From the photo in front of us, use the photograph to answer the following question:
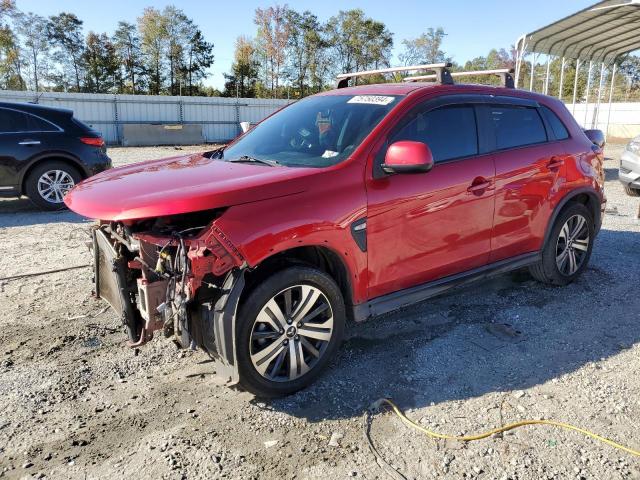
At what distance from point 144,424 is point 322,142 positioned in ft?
7.15

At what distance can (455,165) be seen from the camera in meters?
3.99

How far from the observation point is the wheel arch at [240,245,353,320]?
3.14m

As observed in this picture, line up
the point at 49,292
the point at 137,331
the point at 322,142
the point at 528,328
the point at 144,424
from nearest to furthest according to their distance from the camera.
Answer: the point at 144,424
the point at 137,331
the point at 322,142
the point at 528,328
the point at 49,292

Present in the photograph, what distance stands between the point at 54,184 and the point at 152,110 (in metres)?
20.2

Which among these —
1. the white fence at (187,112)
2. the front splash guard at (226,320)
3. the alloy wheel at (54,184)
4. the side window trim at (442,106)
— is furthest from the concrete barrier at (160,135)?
the front splash guard at (226,320)

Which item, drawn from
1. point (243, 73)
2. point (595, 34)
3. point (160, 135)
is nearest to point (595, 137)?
point (595, 34)

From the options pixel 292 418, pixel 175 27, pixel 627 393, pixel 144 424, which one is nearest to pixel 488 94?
pixel 627 393

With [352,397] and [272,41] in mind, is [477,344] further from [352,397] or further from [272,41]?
[272,41]

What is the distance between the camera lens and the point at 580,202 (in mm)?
5219

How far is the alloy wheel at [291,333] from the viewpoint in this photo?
3145mm

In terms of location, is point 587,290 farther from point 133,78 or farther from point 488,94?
point 133,78

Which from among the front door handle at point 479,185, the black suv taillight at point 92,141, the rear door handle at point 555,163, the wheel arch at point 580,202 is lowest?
the wheel arch at point 580,202

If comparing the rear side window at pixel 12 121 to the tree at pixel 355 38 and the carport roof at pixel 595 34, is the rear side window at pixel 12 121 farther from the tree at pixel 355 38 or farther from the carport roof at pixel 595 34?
the tree at pixel 355 38

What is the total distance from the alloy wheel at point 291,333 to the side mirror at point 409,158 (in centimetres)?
96
